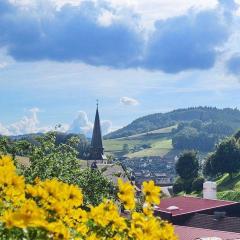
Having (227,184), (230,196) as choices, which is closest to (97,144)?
(227,184)

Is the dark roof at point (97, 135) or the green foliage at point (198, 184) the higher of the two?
the dark roof at point (97, 135)

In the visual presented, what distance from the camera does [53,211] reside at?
5.28 m

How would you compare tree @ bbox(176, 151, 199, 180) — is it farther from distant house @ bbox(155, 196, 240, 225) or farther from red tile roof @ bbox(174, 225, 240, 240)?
red tile roof @ bbox(174, 225, 240, 240)

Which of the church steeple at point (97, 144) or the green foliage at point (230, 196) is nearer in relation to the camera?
the green foliage at point (230, 196)

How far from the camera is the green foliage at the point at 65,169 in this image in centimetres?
2545

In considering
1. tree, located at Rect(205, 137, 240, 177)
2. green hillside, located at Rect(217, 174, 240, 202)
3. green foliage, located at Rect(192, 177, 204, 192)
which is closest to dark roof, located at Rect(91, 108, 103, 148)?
green hillside, located at Rect(217, 174, 240, 202)

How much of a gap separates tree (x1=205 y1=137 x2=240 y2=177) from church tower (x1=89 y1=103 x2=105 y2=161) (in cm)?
4406

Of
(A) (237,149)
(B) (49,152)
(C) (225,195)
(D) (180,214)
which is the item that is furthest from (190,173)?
(B) (49,152)

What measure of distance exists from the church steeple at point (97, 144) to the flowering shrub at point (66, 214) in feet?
442

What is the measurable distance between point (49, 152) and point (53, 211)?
23312 mm

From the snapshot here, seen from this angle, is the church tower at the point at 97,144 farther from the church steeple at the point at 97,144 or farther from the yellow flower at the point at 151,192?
the yellow flower at the point at 151,192

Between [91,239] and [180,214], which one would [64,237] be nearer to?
[91,239]

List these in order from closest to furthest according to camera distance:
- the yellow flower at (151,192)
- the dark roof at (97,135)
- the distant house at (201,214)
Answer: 1. the yellow flower at (151,192)
2. the distant house at (201,214)
3. the dark roof at (97,135)

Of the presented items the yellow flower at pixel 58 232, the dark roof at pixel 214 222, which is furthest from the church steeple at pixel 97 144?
the yellow flower at pixel 58 232
